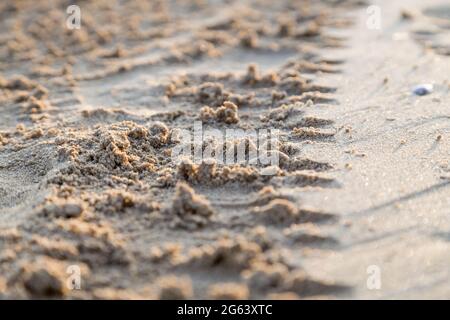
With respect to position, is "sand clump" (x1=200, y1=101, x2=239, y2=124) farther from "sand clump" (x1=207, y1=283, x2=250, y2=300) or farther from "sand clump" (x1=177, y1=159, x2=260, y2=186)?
"sand clump" (x1=207, y1=283, x2=250, y2=300)

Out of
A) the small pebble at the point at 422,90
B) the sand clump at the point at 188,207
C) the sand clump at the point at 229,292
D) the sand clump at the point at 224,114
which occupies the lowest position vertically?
the sand clump at the point at 229,292

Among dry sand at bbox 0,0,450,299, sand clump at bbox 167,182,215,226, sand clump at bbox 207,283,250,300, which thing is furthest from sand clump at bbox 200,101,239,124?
sand clump at bbox 207,283,250,300

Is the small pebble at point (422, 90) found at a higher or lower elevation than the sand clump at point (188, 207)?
higher

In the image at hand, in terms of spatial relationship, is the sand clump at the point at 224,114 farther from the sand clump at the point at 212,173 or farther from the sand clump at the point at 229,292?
the sand clump at the point at 229,292

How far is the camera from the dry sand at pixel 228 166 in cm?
196

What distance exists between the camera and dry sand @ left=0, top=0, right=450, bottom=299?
1.96m

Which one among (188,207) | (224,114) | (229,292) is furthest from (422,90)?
(229,292)

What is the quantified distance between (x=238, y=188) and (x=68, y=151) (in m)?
0.92

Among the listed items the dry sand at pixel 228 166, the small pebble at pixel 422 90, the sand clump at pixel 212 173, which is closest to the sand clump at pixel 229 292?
the dry sand at pixel 228 166

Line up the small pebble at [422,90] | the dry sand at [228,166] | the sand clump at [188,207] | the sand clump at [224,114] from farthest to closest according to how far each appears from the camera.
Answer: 1. the small pebble at [422,90]
2. the sand clump at [224,114]
3. the sand clump at [188,207]
4. the dry sand at [228,166]

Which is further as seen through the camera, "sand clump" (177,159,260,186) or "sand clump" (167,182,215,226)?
"sand clump" (177,159,260,186)

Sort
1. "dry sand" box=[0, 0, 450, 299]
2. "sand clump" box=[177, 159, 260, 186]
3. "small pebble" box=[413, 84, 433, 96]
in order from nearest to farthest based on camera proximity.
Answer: "dry sand" box=[0, 0, 450, 299], "sand clump" box=[177, 159, 260, 186], "small pebble" box=[413, 84, 433, 96]
